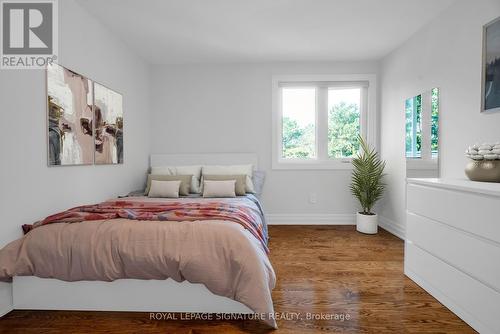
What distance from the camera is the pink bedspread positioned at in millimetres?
1689

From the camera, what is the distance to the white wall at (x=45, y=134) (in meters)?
1.86

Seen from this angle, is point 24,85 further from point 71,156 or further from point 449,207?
point 449,207

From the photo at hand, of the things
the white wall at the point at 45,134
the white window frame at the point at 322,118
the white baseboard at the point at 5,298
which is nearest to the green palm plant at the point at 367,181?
the white window frame at the point at 322,118

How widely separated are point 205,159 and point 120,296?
2.47 metres

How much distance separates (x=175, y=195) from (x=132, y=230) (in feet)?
4.84

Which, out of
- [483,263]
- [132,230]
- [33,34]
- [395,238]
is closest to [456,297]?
[483,263]

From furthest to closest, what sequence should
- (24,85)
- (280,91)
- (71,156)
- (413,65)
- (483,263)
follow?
(280,91) → (413,65) → (71,156) → (24,85) → (483,263)

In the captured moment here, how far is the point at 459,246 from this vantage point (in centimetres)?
175

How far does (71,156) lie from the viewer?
2426 millimetres

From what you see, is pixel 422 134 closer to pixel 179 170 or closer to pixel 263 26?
pixel 263 26

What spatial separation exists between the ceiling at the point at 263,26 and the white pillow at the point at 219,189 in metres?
1.77

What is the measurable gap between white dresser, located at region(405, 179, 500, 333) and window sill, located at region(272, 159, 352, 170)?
1806 mm

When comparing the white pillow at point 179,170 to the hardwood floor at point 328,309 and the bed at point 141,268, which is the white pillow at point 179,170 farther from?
the bed at point 141,268

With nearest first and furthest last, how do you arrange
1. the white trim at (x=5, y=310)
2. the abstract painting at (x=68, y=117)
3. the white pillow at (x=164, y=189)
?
the white trim at (x=5, y=310) < the abstract painting at (x=68, y=117) < the white pillow at (x=164, y=189)
